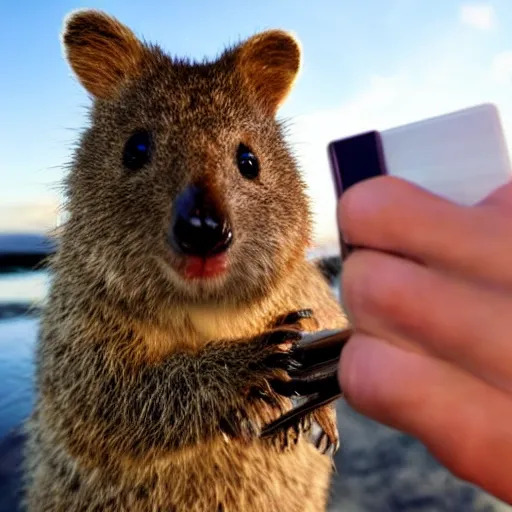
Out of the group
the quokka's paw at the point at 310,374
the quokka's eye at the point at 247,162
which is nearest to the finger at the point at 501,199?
the quokka's paw at the point at 310,374

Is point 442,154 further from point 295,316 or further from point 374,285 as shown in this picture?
point 295,316

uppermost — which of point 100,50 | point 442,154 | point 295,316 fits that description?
point 100,50

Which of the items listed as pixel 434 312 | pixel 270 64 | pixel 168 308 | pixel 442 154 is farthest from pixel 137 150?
pixel 434 312

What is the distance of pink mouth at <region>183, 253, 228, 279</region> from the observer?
2127 millimetres

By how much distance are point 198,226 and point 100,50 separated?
1367 mm

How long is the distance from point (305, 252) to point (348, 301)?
4.88 ft

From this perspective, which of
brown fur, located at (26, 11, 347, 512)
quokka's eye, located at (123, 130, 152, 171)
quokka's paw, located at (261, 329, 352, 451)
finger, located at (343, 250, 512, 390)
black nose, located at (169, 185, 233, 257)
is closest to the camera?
finger, located at (343, 250, 512, 390)

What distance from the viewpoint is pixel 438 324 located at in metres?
1.12

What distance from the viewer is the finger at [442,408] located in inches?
42.9

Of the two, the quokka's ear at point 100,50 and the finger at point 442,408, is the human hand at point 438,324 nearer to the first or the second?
the finger at point 442,408

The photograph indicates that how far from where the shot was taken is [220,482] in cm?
260

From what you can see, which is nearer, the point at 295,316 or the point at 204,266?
the point at 204,266

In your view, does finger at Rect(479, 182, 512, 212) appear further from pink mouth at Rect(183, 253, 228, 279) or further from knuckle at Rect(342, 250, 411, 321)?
pink mouth at Rect(183, 253, 228, 279)

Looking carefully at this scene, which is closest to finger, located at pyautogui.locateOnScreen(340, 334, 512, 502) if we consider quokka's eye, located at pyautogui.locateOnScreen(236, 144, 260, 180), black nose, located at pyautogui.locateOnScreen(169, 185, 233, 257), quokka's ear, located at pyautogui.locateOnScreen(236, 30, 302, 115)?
black nose, located at pyautogui.locateOnScreen(169, 185, 233, 257)
